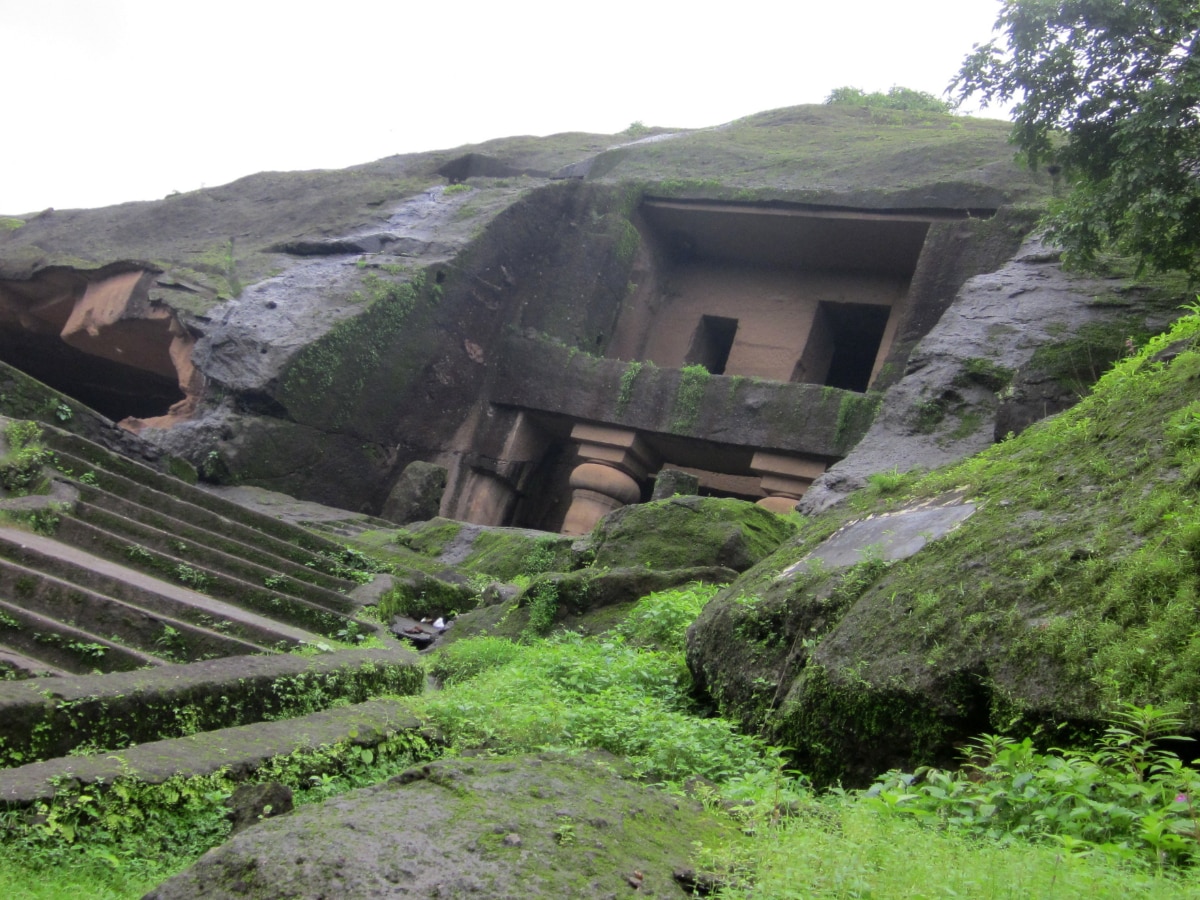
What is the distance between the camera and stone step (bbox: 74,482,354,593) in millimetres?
6773

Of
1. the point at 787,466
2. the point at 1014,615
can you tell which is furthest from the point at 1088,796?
the point at 787,466

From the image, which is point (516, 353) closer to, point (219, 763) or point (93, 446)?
point (93, 446)

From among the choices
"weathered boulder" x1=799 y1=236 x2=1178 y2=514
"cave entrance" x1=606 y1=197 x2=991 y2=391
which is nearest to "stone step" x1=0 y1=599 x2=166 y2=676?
"weathered boulder" x1=799 y1=236 x2=1178 y2=514

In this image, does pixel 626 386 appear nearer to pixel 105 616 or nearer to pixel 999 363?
pixel 999 363

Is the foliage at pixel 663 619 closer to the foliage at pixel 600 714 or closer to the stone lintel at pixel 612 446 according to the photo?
the foliage at pixel 600 714

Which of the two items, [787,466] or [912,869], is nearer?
[912,869]

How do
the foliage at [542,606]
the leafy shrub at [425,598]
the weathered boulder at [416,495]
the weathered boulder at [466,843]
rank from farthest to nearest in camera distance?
the weathered boulder at [416,495] → the leafy shrub at [425,598] → the foliage at [542,606] → the weathered boulder at [466,843]

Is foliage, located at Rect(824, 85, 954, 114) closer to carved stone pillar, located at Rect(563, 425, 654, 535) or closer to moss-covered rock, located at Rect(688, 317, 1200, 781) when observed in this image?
carved stone pillar, located at Rect(563, 425, 654, 535)

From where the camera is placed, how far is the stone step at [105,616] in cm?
484

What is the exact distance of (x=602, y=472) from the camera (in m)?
13.6

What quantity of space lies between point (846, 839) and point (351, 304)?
11554 millimetres

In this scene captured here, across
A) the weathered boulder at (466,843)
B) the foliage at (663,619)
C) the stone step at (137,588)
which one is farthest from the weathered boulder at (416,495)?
the weathered boulder at (466,843)

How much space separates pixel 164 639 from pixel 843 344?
14542 millimetres

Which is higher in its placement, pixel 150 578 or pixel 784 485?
pixel 784 485
